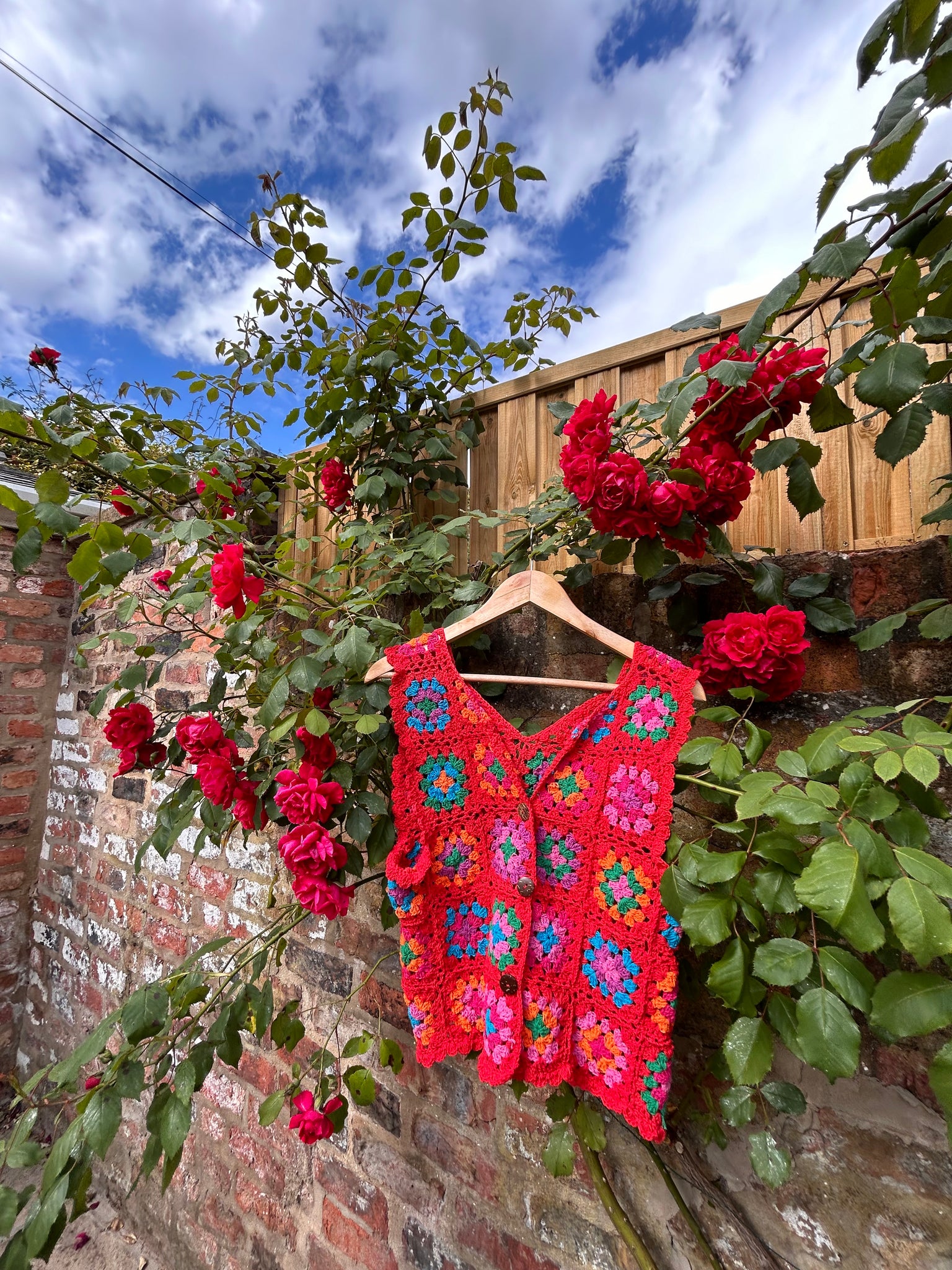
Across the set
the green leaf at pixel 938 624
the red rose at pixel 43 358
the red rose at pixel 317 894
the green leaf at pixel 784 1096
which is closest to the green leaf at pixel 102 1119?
the red rose at pixel 317 894

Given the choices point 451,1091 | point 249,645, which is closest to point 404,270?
point 249,645

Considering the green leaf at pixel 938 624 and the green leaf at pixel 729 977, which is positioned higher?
the green leaf at pixel 938 624

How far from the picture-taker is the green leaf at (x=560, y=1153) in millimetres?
740

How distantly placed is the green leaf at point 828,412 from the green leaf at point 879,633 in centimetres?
23

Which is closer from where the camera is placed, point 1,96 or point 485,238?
point 485,238

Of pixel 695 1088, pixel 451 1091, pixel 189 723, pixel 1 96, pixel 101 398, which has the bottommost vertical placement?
pixel 451 1091

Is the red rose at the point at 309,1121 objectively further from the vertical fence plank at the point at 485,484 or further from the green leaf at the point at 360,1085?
the vertical fence plank at the point at 485,484

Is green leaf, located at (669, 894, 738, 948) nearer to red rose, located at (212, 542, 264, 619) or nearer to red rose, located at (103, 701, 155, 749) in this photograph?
red rose, located at (212, 542, 264, 619)

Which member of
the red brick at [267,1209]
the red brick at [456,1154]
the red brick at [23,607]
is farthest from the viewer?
the red brick at [23,607]

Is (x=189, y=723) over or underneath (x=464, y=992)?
over

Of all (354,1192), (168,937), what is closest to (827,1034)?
(354,1192)

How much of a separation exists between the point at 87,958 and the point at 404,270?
2240 mm

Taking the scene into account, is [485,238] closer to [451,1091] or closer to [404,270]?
[404,270]

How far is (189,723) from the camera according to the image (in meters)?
0.85
